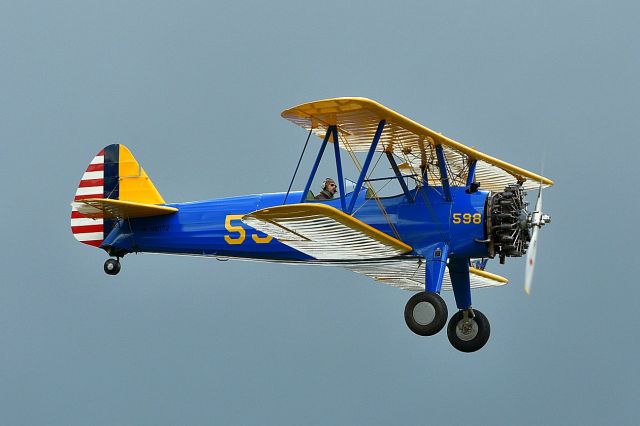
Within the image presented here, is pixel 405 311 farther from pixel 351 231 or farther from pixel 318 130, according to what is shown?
pixel 318 130

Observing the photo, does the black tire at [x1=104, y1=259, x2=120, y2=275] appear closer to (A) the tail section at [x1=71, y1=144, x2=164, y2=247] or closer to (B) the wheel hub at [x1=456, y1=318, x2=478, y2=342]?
(A) the tail section at [x1=71, y1=144, x2=164, y2=247]

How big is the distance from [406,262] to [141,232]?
4552 mm

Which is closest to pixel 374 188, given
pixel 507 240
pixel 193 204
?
pixel 507 240

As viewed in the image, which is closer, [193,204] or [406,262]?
[406,262]

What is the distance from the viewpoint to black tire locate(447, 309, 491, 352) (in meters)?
19.3

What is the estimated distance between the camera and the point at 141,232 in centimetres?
2144

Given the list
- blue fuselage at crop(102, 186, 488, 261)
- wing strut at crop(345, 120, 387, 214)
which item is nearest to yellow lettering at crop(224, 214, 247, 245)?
blue fuselage at crop(102, 186, 488, 261)

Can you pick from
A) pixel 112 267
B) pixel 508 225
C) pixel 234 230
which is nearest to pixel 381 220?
pixel 508 225

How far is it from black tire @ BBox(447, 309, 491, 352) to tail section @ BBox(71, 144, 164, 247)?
18.4ft

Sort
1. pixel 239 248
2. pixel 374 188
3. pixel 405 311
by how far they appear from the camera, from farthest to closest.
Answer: pixel 239 248 < pixel 374 188 < pixel 405 311

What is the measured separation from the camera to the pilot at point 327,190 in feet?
64.5

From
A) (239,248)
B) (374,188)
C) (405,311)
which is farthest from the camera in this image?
(239,248)

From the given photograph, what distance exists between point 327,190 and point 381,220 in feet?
3.43

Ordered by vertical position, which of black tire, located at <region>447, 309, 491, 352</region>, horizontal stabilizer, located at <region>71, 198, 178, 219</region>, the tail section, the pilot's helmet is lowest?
black tire, located at <region>447, 309, 491, 352</region>
